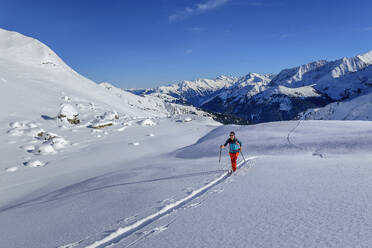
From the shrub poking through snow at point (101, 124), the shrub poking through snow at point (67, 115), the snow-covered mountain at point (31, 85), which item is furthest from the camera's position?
the snow-covered mountain at point (31, 85)

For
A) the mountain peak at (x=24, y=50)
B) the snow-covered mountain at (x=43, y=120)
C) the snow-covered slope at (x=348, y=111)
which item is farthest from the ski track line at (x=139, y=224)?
the snow-covered slope at (x=348, y=111)

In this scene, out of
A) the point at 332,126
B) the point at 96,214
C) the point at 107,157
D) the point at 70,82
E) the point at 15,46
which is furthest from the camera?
the point at 15,46

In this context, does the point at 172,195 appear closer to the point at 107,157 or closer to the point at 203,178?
the point at 203,178

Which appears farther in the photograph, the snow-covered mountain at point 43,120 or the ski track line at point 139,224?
the snow-covered mountain at point 43,120

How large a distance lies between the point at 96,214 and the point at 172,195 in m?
3.22

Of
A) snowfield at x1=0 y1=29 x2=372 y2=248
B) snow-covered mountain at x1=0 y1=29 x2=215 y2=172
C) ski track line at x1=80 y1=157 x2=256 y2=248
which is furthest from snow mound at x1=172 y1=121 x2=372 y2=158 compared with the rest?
snow-covered mountain at x1=0 y1=29 x2=215 y2=172

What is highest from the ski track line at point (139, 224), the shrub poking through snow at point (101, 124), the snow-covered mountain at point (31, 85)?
the snow-covered mountain at point (31, 85)

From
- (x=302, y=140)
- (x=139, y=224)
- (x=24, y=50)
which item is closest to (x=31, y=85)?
(x=24, y=50)

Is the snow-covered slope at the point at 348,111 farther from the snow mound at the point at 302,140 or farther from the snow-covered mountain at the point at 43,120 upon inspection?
the snow-covered mountain at the point at 43,120

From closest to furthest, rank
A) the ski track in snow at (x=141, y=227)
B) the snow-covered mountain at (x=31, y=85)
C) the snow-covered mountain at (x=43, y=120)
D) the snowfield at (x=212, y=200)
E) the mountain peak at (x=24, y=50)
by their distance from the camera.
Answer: the snowfield at (x=212, y=200) → the ski track in snow at (x=141, y=227) → the snow-covered mountain at (x=43, y=120) → the snow-covered mountain at (x=31, y=85) → the mountain peak at (x=24, y=50)

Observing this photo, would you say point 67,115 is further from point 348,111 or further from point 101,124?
point 348,111

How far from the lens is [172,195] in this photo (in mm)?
10227

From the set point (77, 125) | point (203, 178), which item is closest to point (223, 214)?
point (203, 178)

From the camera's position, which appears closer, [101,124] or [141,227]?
[141,227]
